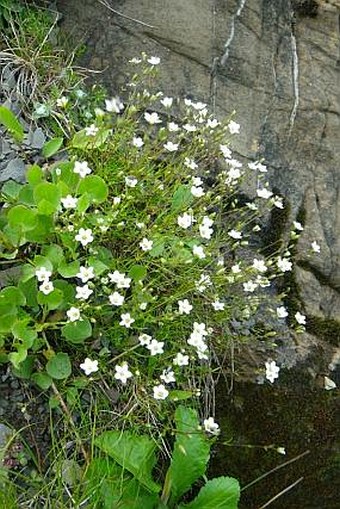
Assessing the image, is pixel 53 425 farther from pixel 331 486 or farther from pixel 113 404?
pixel 331 486

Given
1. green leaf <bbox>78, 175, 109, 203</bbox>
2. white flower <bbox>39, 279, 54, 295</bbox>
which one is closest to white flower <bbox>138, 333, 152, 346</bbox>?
white flower <bbox>39, 279, 54, 295</bbox>

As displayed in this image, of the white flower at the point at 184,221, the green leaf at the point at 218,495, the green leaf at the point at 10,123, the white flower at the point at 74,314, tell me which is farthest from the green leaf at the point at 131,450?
the green leaf at the point at 10,123

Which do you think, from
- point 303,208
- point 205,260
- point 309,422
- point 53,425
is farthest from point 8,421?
point 303,208

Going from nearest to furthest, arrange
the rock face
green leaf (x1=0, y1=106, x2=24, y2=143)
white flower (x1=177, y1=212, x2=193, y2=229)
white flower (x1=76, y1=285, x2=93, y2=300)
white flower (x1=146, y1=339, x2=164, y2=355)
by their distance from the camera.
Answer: white flower (x1=76, y1=285, x2=93, y2=300) < white flower (x1=146, y1=339, x2=164, y2=355) < white flower (x1=177, y1=212, x2=193, y2=229) < green leaf (x1=0, y1=106, x2=24, y2=143) < the rock face

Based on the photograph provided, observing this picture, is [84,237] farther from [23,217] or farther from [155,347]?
[155,347]

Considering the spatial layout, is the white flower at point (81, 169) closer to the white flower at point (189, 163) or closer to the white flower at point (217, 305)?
the white flower at point (189, 163)

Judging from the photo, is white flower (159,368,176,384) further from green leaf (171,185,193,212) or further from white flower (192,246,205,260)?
green leaf (171,185,193,212)
